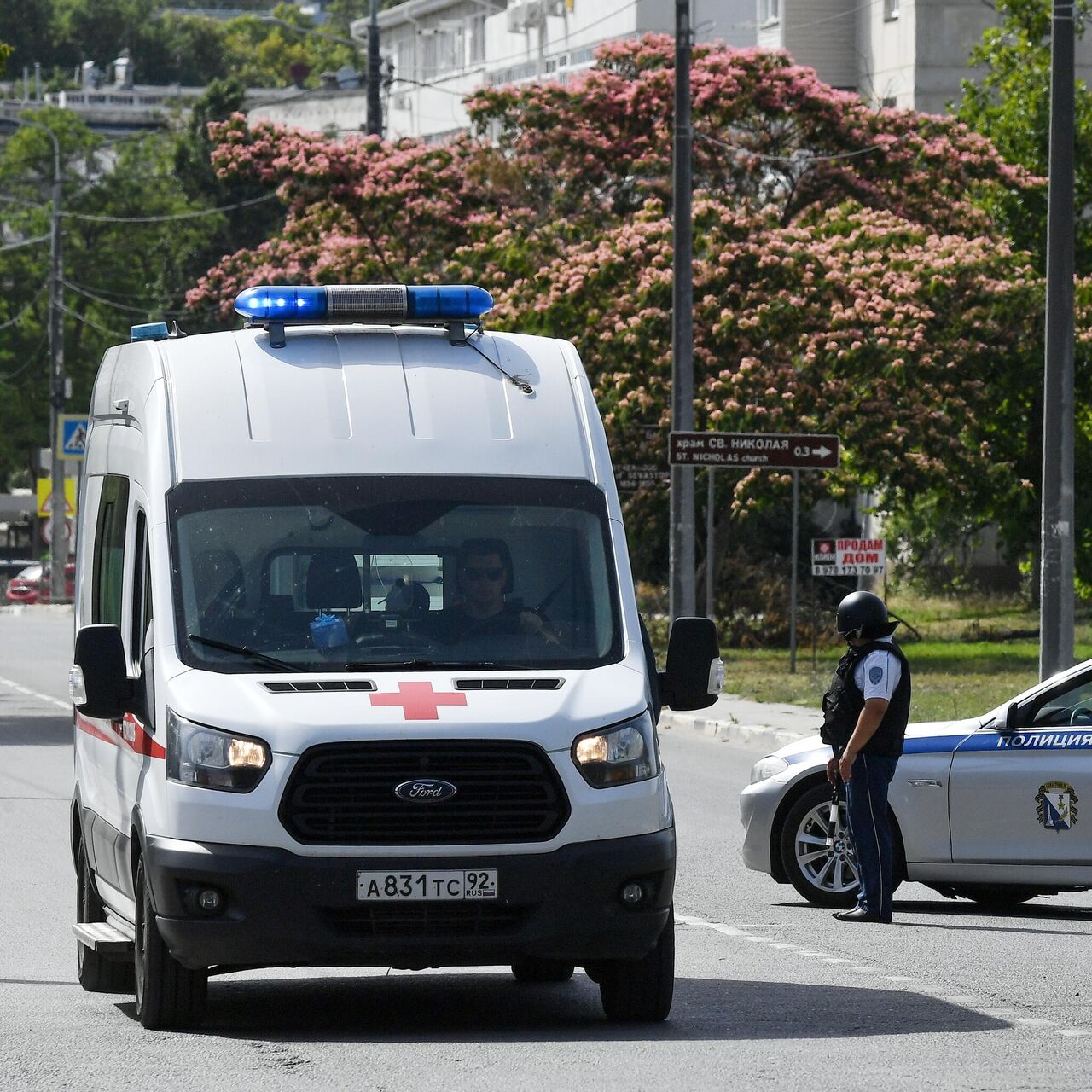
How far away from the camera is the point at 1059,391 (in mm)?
20656

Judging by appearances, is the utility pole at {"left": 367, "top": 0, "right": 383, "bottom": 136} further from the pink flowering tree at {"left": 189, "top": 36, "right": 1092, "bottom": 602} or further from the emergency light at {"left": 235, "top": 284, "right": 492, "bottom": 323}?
the emergency light at {"left": 235, "top": 284, "right": 492, "bottom": 323}

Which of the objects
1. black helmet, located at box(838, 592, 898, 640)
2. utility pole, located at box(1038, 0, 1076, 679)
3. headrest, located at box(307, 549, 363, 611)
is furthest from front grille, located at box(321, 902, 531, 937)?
utility pole, located at box(1038, 0, 1076, 679)

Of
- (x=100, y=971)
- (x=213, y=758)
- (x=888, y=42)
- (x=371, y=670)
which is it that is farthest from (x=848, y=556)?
(x=888, y=42)

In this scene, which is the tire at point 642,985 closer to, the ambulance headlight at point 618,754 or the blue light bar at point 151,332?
the ambulance headlight at point 618,754

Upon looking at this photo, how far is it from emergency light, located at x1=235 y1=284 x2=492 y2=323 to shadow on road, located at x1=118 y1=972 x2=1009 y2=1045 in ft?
8.92

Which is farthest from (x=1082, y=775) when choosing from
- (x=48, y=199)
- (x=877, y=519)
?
(x=48, y=199)

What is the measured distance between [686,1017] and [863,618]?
3288 mm

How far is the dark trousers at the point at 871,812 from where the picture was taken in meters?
12.0

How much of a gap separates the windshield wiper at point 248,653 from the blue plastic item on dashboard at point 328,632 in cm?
16

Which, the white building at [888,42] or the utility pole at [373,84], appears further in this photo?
the white building at [888,42]

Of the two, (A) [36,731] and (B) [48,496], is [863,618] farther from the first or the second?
(B) [48,496]

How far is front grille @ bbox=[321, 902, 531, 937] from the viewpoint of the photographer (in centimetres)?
838

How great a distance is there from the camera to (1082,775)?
12.3m

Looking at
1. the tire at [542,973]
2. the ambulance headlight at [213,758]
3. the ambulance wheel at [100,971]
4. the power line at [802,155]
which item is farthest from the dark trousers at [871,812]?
the power line at [802,155]
